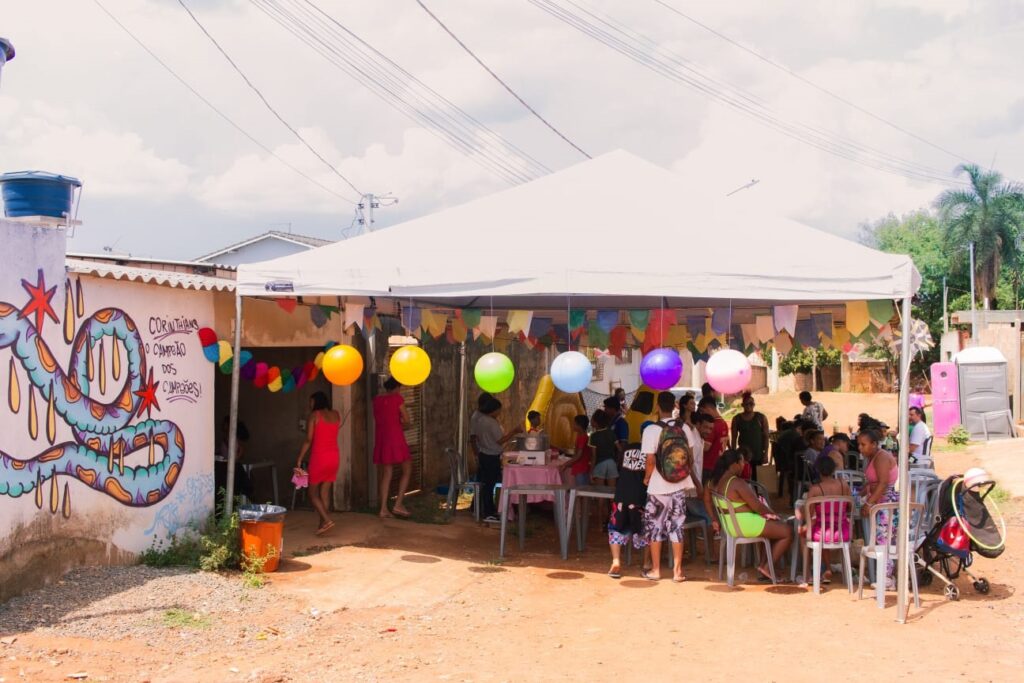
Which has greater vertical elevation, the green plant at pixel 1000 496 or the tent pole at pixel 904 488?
the tent pole at pixel 904 488

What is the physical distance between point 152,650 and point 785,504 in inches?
344

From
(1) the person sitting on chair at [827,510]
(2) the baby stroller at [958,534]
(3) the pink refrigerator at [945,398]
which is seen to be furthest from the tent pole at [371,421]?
(3) the pink refrigerator at [945,398]

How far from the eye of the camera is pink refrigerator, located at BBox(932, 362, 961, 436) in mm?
21359

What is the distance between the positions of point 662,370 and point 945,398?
16.5 m

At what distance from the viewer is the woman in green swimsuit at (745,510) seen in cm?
802

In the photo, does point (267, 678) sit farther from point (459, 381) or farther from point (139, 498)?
point (459, 381)

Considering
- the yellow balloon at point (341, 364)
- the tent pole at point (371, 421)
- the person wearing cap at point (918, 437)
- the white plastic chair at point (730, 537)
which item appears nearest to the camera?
the white plastic chair at point (730, 537)

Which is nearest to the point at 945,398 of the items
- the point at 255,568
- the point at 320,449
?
the point at 320,449

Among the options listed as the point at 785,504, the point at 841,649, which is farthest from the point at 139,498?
the point at 785,504

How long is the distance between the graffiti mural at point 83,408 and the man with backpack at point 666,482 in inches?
163

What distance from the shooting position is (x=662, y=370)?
7.50m

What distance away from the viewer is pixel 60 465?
698cm

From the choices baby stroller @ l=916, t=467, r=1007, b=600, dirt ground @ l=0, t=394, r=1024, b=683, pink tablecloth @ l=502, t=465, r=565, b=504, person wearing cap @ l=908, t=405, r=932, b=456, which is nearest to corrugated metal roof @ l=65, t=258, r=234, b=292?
dirt ground @ l=0, t=394, r=1024, b=683

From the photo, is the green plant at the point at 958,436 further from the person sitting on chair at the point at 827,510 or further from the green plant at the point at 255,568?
the green plant at the point at 255,568
